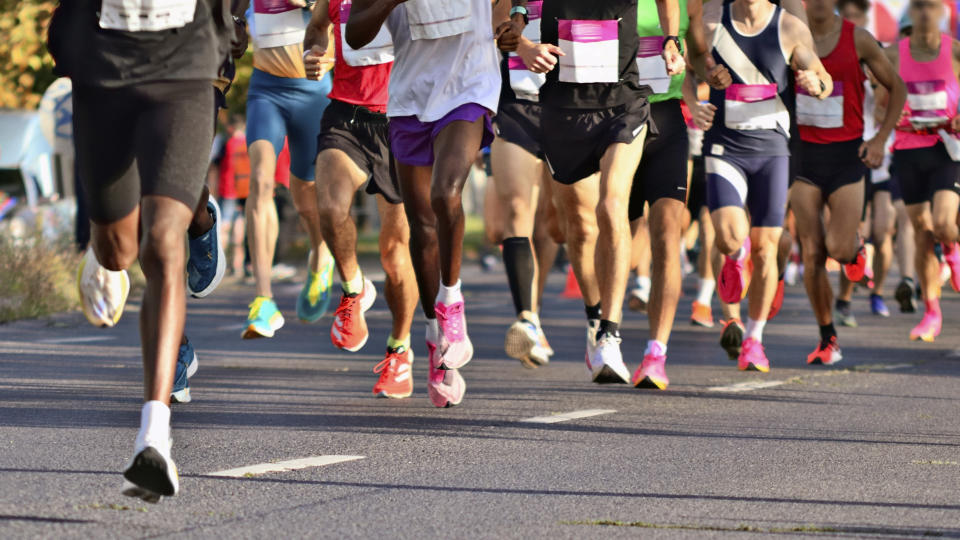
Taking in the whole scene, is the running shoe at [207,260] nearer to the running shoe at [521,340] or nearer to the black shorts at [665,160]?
the running shoe at [521,340]

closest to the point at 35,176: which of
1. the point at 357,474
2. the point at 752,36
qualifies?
the point at 752,36

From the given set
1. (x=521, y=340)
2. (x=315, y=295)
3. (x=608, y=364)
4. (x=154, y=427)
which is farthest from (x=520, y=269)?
(x=154, y=427)

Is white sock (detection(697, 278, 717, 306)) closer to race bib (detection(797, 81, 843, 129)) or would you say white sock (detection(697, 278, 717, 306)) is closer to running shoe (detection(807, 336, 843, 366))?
race bib (detection(797, 81, 843, 129))

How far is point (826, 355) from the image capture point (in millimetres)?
10062

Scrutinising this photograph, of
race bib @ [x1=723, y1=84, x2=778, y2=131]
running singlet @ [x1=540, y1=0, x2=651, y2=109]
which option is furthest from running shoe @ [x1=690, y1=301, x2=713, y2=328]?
running singlet @ [x1=540, y1=0, x2=651, y2=109]

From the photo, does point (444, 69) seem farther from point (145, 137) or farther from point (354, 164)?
point (145, 137)

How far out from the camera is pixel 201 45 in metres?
4.94

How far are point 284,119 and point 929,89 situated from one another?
4941mm

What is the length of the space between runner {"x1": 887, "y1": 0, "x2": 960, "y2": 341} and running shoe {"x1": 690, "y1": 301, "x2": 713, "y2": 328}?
1.87 m

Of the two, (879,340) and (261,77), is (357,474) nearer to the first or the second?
(261,77)

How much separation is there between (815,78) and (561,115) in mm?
1625

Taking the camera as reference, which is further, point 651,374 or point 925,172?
point 925,172

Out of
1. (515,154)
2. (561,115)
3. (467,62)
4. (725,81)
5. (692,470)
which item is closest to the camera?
(692,470)

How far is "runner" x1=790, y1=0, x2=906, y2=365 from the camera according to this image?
1028 cm
